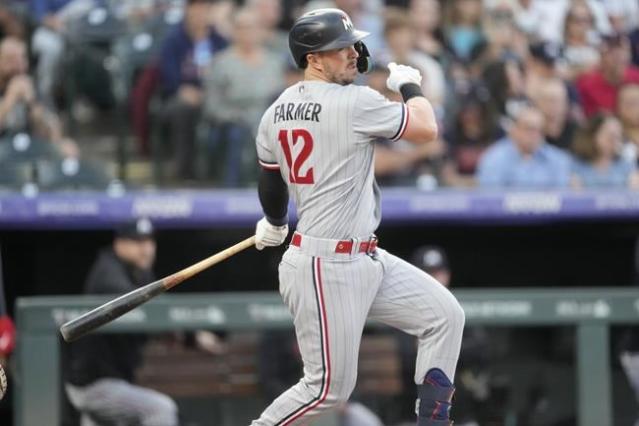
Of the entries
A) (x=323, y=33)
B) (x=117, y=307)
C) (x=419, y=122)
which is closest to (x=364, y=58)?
(x=323, y=33)

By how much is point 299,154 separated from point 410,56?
4.10 m

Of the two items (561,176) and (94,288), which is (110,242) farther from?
(561,176)

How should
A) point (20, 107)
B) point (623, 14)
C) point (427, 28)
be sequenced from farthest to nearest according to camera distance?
point (623, 14)
point (427, 28)
point (20, 107)

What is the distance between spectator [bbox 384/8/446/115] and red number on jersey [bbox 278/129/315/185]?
12.5ft

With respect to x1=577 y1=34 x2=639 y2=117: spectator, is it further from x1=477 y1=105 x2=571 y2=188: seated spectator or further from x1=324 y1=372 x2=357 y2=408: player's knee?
x1=324 y1=372 x2=357 y2=408: player's knee

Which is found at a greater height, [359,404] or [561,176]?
[561,176]

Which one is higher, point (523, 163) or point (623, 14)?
point (623, 14)

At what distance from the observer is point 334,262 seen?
4.86 metres

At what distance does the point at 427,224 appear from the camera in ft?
29.3

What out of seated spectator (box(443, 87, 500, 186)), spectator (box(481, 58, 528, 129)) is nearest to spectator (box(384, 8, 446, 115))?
seated spectator (box(443, 87, 500, 186))

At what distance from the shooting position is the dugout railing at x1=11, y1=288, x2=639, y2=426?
6961 millimetres

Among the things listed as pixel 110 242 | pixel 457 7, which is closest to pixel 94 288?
pixel 110 242

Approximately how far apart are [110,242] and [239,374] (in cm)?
225

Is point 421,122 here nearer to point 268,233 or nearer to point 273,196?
point 273,196
